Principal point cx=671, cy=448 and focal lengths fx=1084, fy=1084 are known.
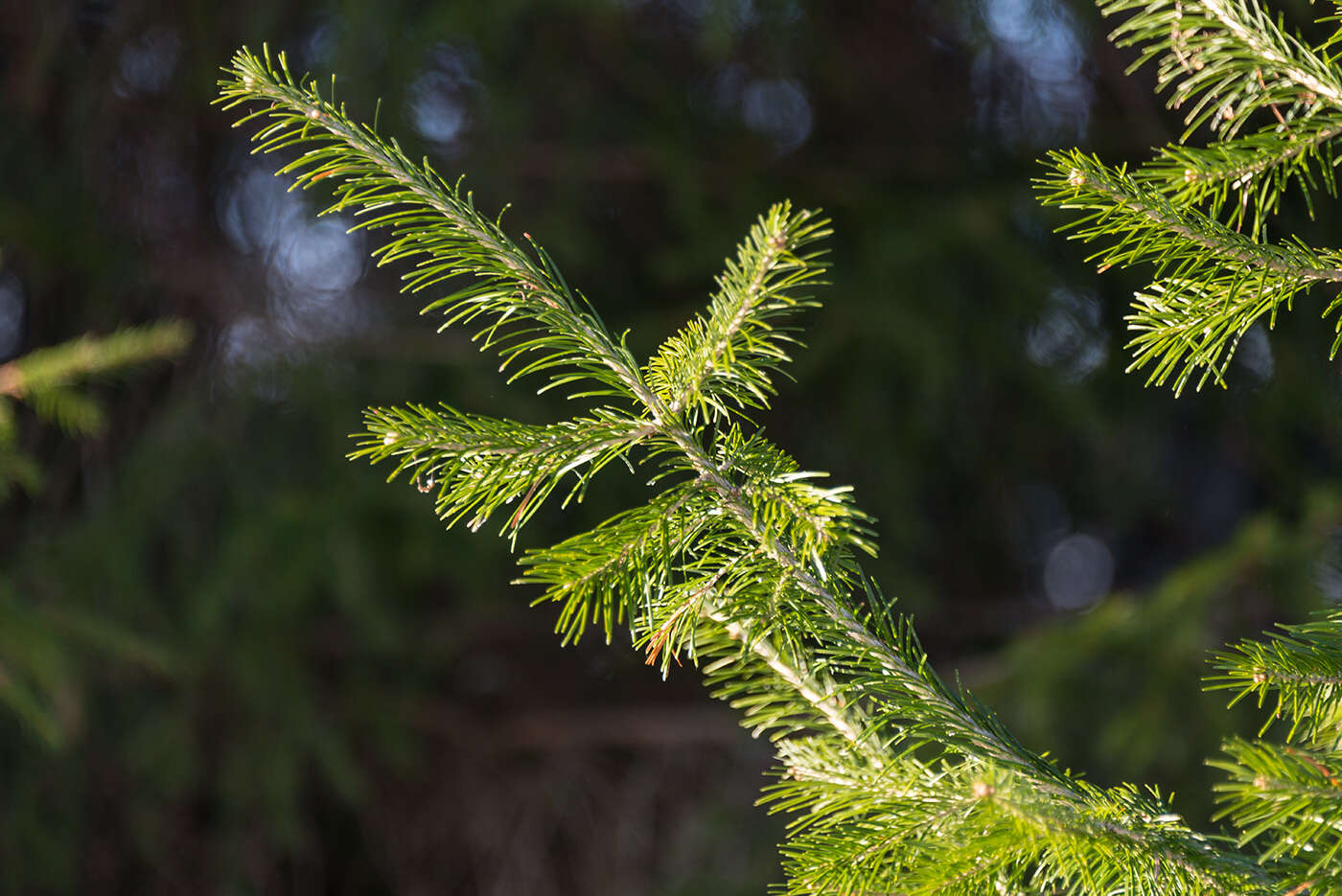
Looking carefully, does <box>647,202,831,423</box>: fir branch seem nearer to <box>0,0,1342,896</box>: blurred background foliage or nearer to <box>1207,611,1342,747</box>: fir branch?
<box>1207,611,1342,747</box>: fir branch

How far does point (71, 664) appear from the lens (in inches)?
94.7

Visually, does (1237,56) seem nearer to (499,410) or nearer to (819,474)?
(819,474)

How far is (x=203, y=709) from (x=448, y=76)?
76.1 inches

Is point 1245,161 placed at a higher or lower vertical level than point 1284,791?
higher

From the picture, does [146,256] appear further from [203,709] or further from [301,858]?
[301,858]

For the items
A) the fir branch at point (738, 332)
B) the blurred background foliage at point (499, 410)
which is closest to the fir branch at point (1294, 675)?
the fir branch at point (738, 332)

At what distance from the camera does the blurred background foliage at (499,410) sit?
2607mm

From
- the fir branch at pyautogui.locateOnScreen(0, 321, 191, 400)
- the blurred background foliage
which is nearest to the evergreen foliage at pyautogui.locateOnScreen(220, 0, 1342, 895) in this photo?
the fir branch at pyautogui.locateOnScreen(0, 321, 191, 400)

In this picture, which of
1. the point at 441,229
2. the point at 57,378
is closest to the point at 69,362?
the point at 57,378

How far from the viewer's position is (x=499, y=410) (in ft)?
9.07

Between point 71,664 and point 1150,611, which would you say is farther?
point 71,664

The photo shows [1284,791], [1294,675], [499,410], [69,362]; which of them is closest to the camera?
[1284,791]

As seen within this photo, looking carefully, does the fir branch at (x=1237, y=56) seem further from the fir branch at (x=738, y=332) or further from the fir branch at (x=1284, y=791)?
the fir branch at (x=1284, y=791)

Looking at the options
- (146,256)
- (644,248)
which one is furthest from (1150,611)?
(146,256)
